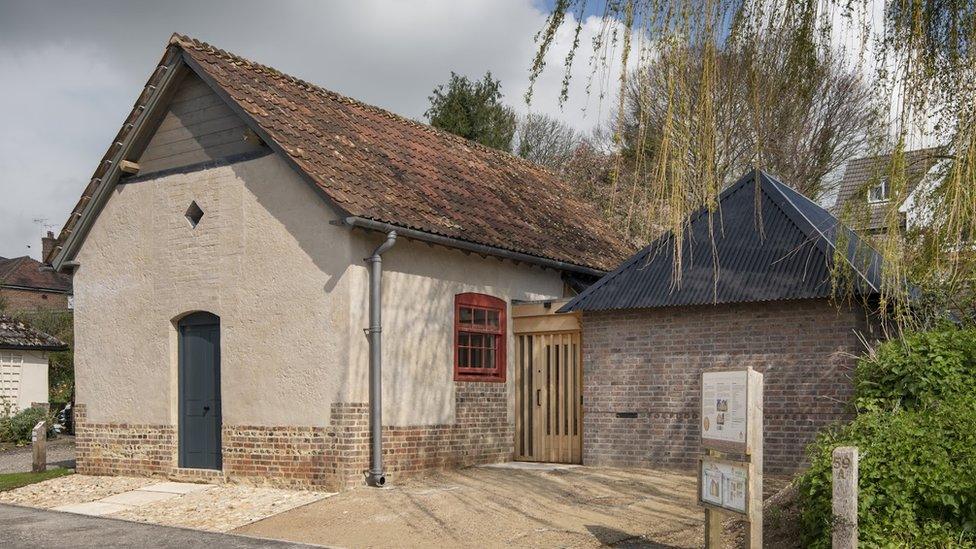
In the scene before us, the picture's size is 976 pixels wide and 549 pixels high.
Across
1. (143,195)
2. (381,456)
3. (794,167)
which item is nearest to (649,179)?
(381,456)

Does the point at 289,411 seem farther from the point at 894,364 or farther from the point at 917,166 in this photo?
the point at 917,166

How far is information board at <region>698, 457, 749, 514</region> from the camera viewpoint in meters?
7.56

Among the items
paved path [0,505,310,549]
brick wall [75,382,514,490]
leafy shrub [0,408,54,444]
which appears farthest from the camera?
leafy shrub [0,408,54,444]

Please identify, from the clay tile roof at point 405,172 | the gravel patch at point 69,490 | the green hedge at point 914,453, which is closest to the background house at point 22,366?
the gravel patch at point 69,490

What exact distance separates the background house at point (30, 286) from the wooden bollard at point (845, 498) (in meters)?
47.0

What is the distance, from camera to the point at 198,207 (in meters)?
14.7

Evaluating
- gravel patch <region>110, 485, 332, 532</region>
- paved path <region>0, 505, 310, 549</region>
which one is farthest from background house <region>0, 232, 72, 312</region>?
paved path <region>0, 505, 310, 549</region>

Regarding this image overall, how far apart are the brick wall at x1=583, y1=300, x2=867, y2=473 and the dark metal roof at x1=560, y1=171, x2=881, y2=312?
0.30m

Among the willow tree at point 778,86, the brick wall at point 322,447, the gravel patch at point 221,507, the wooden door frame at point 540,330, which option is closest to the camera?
the willow tree at point 778,86

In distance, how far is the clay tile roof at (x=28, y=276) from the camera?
4972 centimetres

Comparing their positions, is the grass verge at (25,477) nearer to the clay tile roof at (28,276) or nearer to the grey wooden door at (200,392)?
the grey wooden door at (200,392)

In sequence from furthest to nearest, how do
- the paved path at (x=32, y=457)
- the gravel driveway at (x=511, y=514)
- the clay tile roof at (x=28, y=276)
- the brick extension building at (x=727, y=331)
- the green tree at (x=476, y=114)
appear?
the clay tile roof at (x=28, y=276) < the green tree at (x=476, y=114) < the paved path at (x=32, y=457) < the brick extension building at (x=727, y=331) < the gravel driveway at (x=511, y=514)

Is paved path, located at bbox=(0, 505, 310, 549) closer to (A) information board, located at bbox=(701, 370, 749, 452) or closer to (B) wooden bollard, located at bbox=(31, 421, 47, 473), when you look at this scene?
(B) wooden bollard, located at bbox=(31, 421, 47, 473)

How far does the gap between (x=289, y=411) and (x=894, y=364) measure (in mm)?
7868
